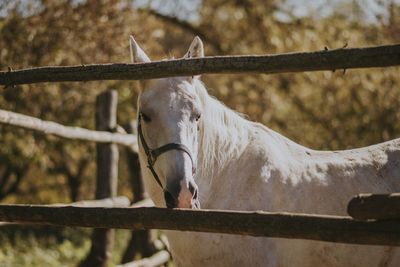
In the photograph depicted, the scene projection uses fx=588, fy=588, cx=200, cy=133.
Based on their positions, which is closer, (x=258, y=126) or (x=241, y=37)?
(x=258, y=126)

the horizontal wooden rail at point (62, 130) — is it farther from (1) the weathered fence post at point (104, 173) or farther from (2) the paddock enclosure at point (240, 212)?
(2) the paddock enclosure at point (240, 212)

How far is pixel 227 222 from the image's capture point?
2.64m

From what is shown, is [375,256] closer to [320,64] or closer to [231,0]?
[320,64]

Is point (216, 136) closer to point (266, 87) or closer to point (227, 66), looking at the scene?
point (227, 66)

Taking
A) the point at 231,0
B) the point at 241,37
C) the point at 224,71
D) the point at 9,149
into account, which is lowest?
the point at 9,149

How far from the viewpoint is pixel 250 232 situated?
8.58 ft

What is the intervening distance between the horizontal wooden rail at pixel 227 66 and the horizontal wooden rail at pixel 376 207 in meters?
0.56

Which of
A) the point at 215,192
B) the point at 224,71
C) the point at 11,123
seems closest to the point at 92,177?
the point at 11,123

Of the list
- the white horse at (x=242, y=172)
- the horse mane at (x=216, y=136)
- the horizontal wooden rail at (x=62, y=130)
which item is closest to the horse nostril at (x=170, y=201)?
the white horse at (x=242, y=172)

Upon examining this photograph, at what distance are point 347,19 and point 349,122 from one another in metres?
2.22

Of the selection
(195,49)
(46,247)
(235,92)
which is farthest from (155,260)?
(235,92)

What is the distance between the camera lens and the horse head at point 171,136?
3.09m

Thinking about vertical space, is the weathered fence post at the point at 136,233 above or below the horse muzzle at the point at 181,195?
below

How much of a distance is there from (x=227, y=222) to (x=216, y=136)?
122cm
